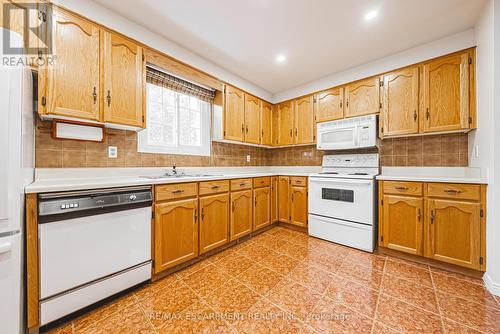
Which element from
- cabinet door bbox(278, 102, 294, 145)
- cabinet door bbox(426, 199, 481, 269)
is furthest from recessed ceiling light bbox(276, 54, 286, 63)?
cabinet door bbox(426, 199, 481, 269)

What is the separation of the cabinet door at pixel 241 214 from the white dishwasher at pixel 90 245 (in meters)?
1.08

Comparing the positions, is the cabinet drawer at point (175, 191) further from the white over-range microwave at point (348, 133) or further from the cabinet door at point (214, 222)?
the white over-range microwave at point (348, 133)

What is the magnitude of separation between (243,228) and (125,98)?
2.05 metres

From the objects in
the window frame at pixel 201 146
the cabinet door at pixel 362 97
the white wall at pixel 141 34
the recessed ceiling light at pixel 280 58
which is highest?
the recessed ceiling light at pixel 280 58

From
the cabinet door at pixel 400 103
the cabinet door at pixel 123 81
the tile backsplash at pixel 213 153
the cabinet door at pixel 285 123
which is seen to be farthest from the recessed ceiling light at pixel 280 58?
the cabinet door at pixel 123 81

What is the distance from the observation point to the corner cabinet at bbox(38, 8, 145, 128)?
1.50 meters

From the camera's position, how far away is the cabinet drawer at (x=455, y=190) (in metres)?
1.82

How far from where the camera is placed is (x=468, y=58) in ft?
6.66

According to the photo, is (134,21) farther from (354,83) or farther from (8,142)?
(354,83)

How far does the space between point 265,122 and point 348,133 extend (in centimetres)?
144

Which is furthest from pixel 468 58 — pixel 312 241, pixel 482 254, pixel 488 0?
pixel 312 241

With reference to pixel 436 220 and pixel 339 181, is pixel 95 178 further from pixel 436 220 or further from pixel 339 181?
pixel 436 220

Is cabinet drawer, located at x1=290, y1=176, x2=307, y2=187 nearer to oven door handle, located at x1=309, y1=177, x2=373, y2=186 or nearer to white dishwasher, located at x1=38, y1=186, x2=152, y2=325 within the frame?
oven door handle, located at x1=309, y1=177, x2=373, y2=186

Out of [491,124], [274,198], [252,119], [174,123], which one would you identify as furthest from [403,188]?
[174,123]
